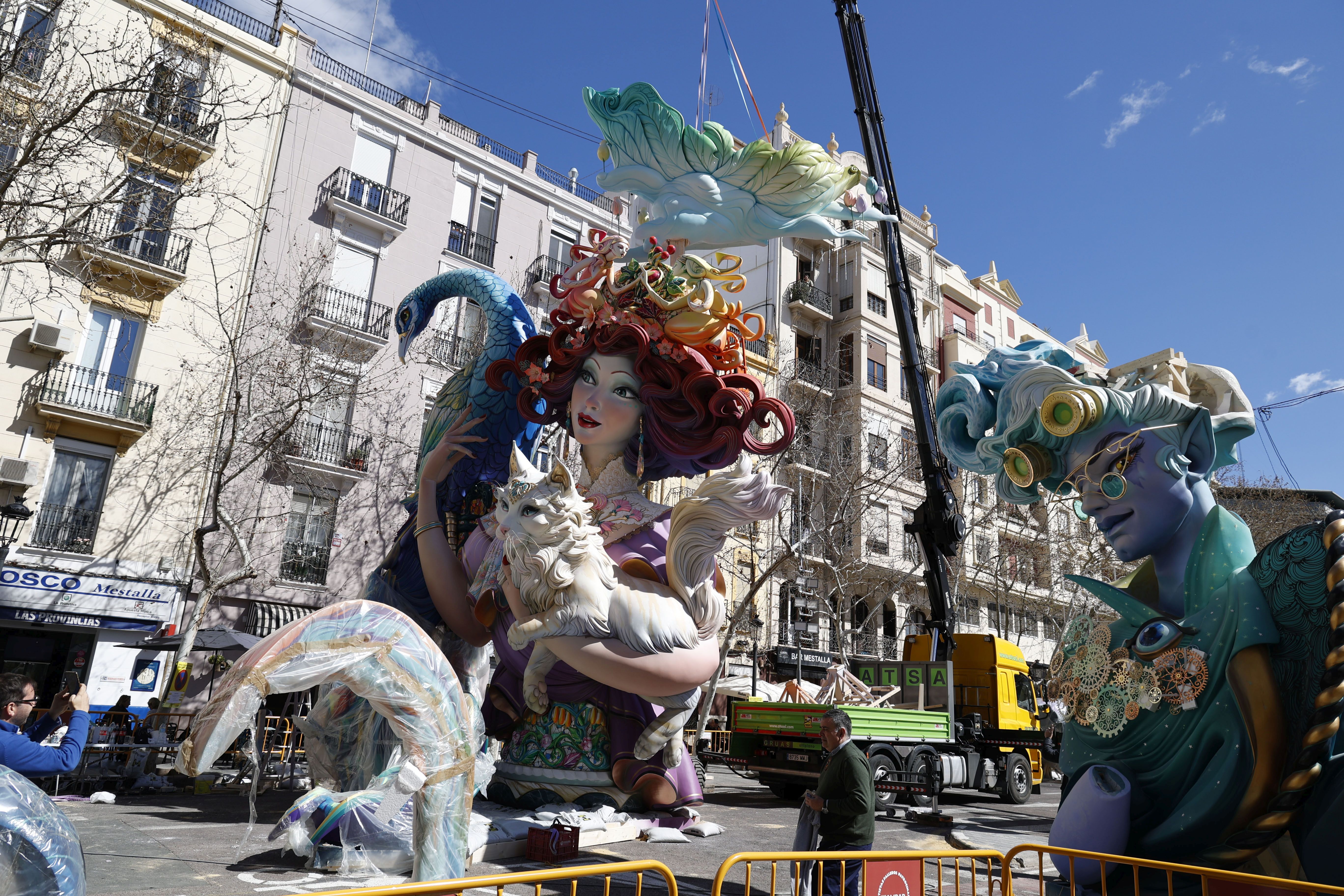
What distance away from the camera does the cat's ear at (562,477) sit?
5367 millimetres

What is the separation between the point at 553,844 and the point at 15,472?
13.9 m

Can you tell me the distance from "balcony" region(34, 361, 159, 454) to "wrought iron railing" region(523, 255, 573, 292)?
8.66 m

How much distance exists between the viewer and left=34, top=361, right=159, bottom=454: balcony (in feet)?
49.8

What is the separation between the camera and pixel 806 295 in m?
27.7

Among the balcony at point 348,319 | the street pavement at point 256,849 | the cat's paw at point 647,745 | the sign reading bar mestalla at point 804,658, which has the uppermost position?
the balcony at point 348,319

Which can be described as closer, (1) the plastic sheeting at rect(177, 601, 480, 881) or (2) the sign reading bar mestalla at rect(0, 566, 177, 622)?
(1) the plastic sheeting at rect(177, 601, 480, 881)

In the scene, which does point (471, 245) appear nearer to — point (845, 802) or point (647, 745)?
point (647, 745)

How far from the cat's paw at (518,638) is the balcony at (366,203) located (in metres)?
15.9

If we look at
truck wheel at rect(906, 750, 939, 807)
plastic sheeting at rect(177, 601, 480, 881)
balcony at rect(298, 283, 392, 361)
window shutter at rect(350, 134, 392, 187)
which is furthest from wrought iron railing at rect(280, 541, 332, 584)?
plastic sheeting at rect(177, 601, 480, 881)

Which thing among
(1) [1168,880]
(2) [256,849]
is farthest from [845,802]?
(2) [256,849]

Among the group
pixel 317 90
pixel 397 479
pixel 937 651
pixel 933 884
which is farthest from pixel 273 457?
pixel 933 884

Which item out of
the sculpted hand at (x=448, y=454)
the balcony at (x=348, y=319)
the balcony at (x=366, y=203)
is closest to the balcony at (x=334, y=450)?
the balcony at (x=348, y=319)

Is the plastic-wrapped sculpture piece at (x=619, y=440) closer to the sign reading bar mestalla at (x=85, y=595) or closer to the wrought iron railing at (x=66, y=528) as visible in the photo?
the sign reading bar mestalla at (x=85, y=595)

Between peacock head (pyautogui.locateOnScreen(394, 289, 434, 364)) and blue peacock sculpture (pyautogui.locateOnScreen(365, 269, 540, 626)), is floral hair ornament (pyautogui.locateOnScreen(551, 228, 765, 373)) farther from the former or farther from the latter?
peacock head (pyautogui.locateOnScreen(394, 289, 434, 364))
